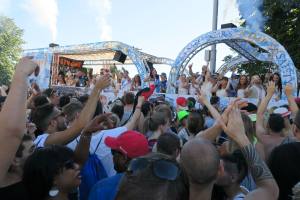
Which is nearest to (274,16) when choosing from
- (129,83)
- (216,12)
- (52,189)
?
(216,12)

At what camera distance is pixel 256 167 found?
229cm

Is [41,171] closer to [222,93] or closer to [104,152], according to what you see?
[104,152]

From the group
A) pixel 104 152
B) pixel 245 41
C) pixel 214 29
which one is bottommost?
pixel 104 152

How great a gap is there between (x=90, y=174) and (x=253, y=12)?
1827 cm

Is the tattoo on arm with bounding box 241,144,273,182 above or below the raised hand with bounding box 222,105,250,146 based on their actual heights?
below

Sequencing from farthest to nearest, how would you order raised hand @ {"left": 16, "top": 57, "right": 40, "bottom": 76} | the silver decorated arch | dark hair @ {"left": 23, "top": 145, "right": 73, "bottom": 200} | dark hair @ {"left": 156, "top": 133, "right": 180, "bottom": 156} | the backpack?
the silver decorated arch
the backpack
dark hair @ {"left": 156, "top": 133, "right": 180, "bottom": 156}
dark hair @ {"left": 23, "top": 145, "right": 73, "bottom": 200}
raised hand @ {"left": 16, "top": 57, "right": 40, "bottom": 76}

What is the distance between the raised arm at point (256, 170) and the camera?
218 centimetres

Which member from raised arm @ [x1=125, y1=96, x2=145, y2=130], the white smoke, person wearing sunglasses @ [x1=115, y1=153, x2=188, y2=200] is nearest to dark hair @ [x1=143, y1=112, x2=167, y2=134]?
raised arm @ [x1=125, y1=96, x2=145, y2=130]

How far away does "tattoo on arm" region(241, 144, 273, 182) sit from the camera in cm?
227

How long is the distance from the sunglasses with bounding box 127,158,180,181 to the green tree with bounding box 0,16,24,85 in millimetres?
51823

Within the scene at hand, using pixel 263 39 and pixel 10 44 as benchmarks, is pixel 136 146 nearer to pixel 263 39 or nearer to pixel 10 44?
pixel 263 39

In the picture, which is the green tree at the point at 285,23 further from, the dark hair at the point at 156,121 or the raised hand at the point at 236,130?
the raised hand at the point at 236,130

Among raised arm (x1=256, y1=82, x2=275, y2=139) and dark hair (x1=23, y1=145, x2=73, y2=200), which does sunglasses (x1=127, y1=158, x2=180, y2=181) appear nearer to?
dark hair (x1=23, y1=145, x2=73, y2=200)

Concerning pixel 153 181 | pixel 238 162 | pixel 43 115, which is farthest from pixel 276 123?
pixel 153 181
